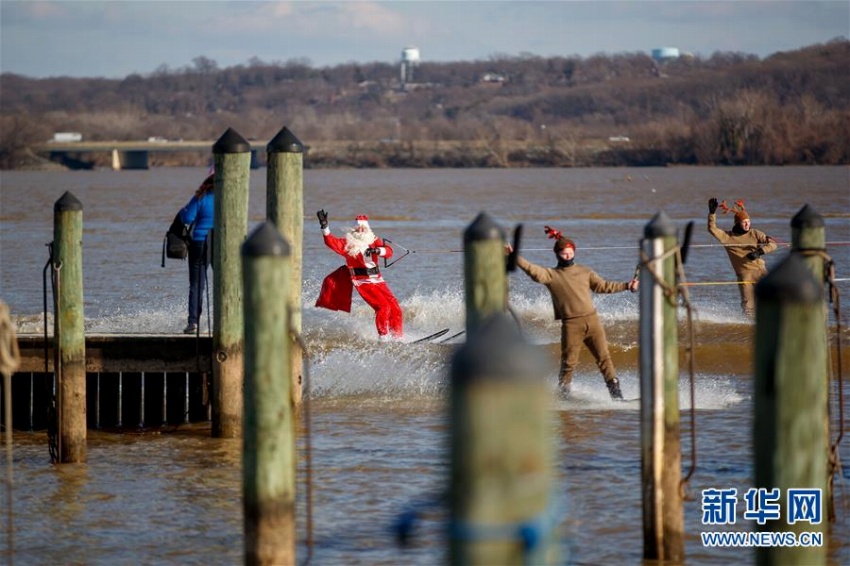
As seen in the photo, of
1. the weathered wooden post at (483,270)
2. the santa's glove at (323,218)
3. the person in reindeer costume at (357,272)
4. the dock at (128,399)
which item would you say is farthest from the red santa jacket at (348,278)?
the weathered wooden post at (483,270)

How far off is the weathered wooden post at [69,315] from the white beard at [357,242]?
518 cm

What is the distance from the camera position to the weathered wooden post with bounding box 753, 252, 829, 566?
5008 millimetres

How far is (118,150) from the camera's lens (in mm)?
153500

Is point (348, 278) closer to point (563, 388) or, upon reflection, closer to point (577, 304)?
point (563, 388)

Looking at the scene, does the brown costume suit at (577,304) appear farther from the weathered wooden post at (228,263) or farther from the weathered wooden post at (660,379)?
the weathered wooden post at (660,379)

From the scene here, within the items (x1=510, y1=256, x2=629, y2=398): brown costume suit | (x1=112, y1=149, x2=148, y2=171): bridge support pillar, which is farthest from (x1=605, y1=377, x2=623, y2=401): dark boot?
(x1=112, y1=149, x2=148, y2=171): bridge support pillar

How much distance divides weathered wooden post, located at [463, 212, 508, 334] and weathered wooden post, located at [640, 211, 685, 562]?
2.36 ft

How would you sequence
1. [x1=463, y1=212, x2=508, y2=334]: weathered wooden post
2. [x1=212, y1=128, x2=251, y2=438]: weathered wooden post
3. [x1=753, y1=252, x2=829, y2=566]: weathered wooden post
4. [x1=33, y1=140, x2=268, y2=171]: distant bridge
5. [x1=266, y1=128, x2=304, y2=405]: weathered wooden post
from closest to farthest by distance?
1. [x1=753, y1=252, x2=829, y2=566]: weathered wooden post
2. [x1=463, y1=212, x2=508, y2=334]: weathered wooden post
3. [x1=212, y1=128, x2=251, y2=438]: weathered wooden post
4. [x1=266, y1=128, x2=304, y2=405]: weathered wooden post
5. [x1=33, y1=140, x2=268, y2=171]: distant bridge

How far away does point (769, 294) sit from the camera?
5.00m

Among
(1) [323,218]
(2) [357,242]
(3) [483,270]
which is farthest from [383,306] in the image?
(3) [483,270]

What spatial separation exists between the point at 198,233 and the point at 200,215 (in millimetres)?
215

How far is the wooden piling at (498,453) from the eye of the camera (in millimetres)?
3885

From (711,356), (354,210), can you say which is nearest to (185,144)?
(354,210)

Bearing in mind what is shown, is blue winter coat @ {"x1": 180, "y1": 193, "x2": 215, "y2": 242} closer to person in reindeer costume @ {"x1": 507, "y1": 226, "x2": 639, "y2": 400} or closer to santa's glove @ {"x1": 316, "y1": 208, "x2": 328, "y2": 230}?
santa's glove @ {"x1": 316, "y1": 208, "x2": 328, "y2": 230}
